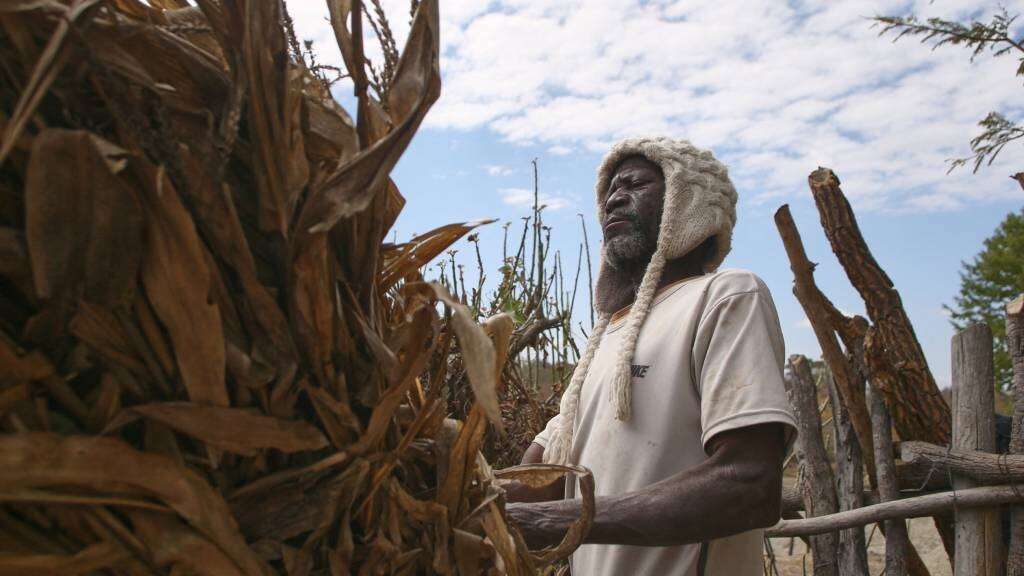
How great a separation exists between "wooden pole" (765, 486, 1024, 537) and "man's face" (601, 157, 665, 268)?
1536 mm

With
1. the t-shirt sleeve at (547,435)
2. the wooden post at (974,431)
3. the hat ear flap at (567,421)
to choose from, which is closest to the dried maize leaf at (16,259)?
the hat ear flap at (567,421)

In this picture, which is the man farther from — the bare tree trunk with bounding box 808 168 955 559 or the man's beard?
the bare tree trunk with bounding box 808 168 955 559

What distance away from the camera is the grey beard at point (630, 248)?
2330 mm

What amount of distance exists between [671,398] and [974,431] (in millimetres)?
2401

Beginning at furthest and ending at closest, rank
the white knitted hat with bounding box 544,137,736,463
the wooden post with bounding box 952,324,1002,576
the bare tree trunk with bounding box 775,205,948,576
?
the bare tree trunk with bounding box 775,205,948,576 → the wooden post with bounding box 952,324,1002,576 → the white knitted hat with bounding box 544,137,736,463

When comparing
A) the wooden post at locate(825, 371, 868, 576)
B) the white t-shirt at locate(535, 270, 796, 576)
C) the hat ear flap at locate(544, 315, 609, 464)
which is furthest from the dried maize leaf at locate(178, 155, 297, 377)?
the wooden post at locate(825, 371, 868, 576)

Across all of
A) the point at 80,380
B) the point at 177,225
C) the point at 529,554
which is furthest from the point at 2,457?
the point at 529,554

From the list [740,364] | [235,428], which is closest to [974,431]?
[740,364]

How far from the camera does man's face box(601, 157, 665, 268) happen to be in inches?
92.0

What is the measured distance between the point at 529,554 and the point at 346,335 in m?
0.36

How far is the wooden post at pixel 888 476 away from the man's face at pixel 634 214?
6.59ft

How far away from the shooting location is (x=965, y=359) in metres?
3.74

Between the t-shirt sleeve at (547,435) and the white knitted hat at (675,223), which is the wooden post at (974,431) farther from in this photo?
the t-shirt sleeve at (547,435)

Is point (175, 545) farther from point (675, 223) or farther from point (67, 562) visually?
point (675, 223)
